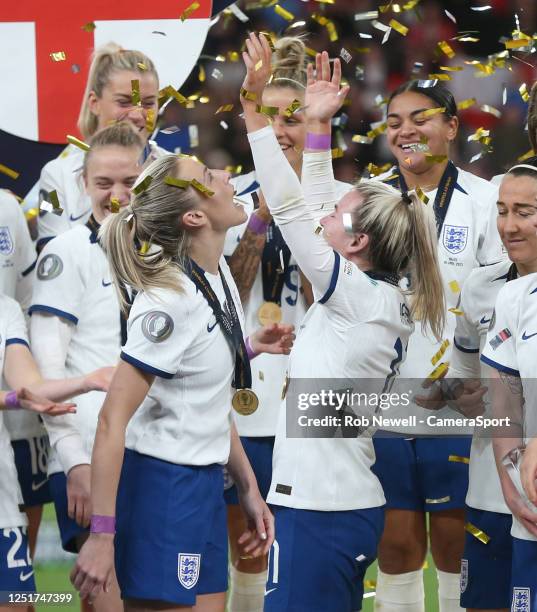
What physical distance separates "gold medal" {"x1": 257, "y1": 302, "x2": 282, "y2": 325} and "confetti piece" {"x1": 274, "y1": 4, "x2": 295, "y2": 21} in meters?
1.79

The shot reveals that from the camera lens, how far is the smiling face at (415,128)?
4582mm

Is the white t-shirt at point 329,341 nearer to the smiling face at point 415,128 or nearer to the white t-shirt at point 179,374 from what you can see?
the white t-shirt at point 179,374

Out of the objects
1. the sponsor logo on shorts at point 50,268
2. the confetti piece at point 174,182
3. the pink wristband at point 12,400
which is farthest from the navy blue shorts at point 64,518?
the confetti piece at point 174,182

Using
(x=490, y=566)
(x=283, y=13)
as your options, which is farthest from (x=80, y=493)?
(x=283, y=13)

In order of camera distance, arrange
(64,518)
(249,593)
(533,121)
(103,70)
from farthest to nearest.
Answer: (103,70)
(249,593)
(533,121)
(64,518)

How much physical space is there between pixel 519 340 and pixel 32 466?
201 centimetres

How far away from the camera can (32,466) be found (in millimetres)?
4449

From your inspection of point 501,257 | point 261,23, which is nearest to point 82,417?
point 501,257

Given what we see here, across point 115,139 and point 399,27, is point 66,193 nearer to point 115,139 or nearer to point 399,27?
point 115,139

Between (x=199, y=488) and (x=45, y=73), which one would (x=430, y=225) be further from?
(x=45, y=73)

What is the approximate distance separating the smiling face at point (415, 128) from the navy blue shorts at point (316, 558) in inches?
65.2

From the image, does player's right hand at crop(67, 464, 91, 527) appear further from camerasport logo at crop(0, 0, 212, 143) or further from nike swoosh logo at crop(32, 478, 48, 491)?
camerasport logo at crop(0, 0, 212, 143)

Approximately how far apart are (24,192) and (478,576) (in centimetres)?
310

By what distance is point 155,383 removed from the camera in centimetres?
317
